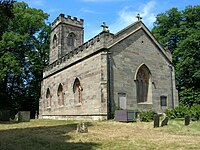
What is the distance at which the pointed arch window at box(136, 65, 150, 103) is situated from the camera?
77.1 ft

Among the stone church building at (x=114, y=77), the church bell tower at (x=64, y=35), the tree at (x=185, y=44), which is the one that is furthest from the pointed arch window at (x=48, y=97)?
the tree at (x=185, y=44)

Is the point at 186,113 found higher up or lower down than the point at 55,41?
lower down

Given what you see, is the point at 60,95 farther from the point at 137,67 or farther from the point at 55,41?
the point at 55,41

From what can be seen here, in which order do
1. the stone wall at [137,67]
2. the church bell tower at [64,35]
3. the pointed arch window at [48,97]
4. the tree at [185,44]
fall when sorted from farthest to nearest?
1. the church bell tower at [64,35]
2. the pointed arch window at [48,97]
3. the tree at [185,44]
4. the stone wall at [137,67]

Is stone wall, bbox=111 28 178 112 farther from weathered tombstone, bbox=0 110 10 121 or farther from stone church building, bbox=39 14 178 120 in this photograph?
weathered tombstone, bbox=0 110 10 121

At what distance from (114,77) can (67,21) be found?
54.7 feet

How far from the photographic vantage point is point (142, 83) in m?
23.9

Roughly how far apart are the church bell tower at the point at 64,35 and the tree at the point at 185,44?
1073cm

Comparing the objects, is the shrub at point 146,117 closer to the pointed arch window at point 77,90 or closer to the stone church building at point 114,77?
the stone church building at point 114,77

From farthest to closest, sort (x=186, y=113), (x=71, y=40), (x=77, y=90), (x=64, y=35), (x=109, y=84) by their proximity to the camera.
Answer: (x=71, y=40), (x=64, y=35), (x=77, y=90), (x=109, y=84), (x=186, y=113)

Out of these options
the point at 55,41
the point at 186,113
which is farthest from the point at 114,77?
the point at 55,41

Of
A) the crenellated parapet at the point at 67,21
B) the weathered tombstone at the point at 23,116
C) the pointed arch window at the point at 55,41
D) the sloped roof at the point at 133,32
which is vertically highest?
the crenellated parapet at the point at 67,21

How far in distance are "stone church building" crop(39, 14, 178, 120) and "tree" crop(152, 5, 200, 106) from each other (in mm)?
6235

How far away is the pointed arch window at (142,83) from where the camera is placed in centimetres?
2350
